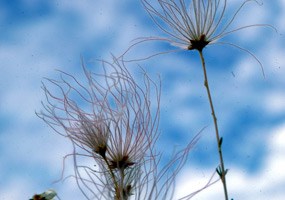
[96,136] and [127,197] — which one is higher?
[96,136]

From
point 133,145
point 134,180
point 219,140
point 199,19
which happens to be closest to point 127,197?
point 134,180

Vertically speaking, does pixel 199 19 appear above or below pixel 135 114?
above

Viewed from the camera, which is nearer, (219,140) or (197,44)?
(219,140)

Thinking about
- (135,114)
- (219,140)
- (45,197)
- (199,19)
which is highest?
(199,19)

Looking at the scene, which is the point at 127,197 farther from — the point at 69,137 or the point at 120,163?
the point at 69,137

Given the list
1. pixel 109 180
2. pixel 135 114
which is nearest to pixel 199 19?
pixel 135 114

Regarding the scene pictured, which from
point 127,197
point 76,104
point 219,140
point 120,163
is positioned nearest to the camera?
point 219,140

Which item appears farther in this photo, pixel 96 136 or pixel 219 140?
pixel 96 136

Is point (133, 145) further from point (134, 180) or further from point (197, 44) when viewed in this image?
point (197, 44)

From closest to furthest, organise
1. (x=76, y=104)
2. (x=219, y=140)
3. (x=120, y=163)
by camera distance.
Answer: (x=219, y=140) → (x=120, y=163) → (x=76, y=104)
